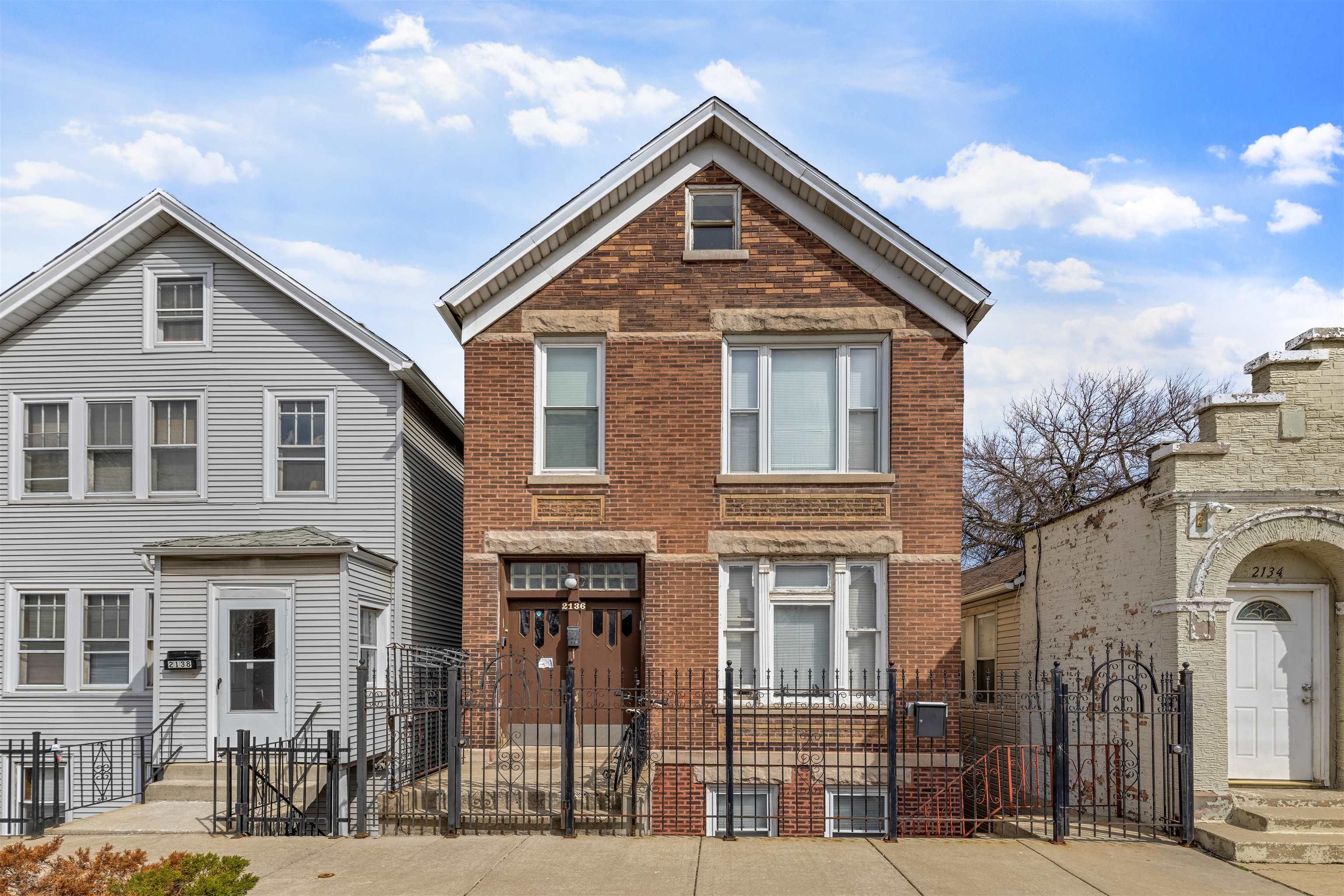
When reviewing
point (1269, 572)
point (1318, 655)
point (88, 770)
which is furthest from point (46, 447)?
point (1318, 655)

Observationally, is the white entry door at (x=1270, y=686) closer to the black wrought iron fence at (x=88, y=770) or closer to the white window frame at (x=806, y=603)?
the white window frame at (x=806, y=603)

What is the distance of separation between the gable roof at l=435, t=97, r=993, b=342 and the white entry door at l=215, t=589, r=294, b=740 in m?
4.73

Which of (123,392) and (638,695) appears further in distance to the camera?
(123,392)

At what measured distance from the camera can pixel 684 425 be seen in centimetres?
1591

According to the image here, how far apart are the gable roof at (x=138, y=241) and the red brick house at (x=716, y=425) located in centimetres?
164

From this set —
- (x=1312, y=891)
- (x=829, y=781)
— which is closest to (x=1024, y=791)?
(x=829, y=781)

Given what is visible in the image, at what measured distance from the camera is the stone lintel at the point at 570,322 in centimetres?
1598

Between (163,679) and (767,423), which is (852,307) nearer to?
(767,423)

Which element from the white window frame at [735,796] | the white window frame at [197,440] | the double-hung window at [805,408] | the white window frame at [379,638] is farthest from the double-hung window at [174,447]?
the white window frame at [735,796]

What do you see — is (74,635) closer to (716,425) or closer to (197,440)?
(197,440)

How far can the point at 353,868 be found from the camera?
1085 cm

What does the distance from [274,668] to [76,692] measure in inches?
150

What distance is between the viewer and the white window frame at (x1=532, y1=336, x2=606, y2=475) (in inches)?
628

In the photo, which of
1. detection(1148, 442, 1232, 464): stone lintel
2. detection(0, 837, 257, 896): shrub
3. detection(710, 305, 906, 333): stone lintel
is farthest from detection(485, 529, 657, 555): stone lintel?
detection(0, 837, 257, 896): shrub
